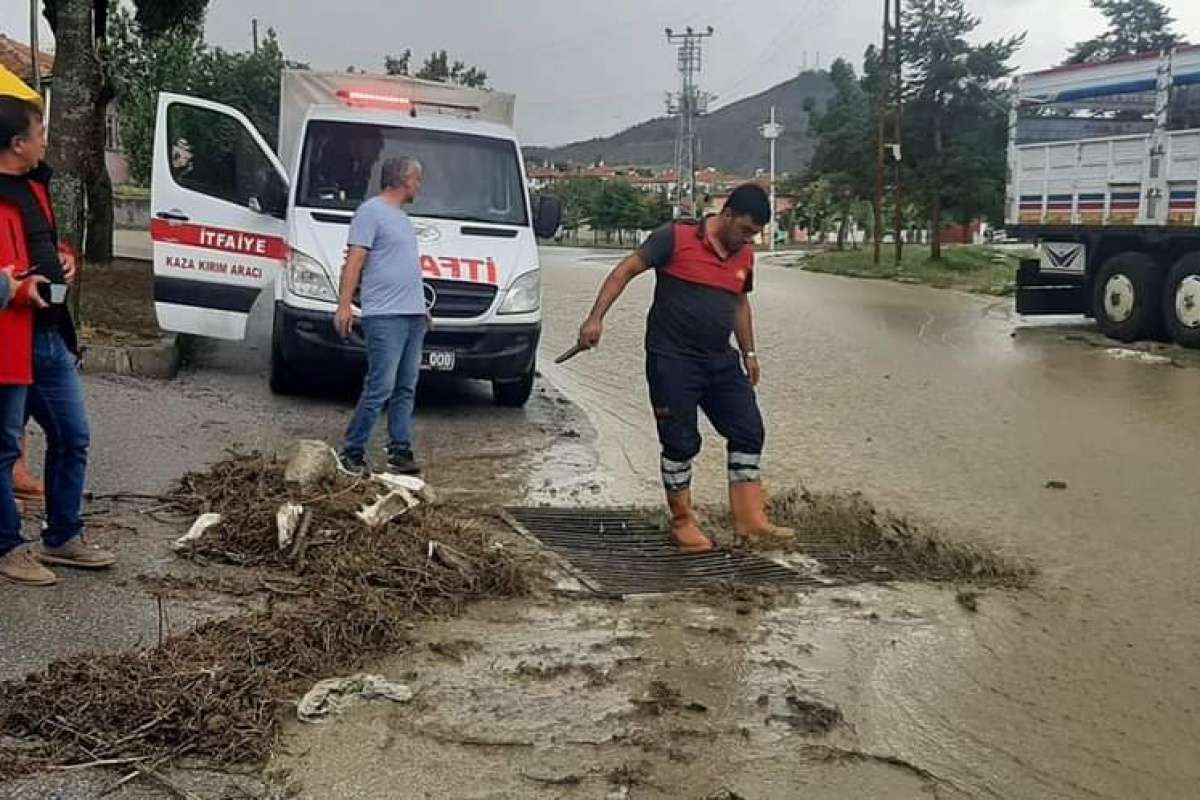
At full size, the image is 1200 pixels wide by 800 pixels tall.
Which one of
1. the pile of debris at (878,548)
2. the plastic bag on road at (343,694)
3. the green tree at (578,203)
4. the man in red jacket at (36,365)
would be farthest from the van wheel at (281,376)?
the green tree at (578,203)

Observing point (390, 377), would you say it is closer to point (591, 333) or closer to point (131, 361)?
point (591, 333)

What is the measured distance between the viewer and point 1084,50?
37.9 metres

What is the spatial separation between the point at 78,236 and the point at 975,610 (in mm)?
7349

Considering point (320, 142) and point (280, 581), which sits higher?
point (320, 142)

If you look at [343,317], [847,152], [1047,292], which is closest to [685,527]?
[343,317]

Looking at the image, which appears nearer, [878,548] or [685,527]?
[685,527]

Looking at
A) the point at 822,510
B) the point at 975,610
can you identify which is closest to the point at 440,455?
the point at 822,510

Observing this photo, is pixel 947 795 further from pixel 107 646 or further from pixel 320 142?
pixel 320 142

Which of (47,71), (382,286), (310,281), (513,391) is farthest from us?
(47,71)

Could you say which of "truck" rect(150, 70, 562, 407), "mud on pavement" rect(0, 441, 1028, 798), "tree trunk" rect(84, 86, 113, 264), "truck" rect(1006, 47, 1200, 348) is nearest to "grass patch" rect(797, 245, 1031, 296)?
"truck" rect(1006, 47, 1200, 348)

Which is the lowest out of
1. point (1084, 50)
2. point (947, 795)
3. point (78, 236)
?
point (947, 795)

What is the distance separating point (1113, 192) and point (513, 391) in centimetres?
982

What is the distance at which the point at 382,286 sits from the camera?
22.4 ft

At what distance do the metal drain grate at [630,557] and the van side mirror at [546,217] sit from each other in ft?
12.6
